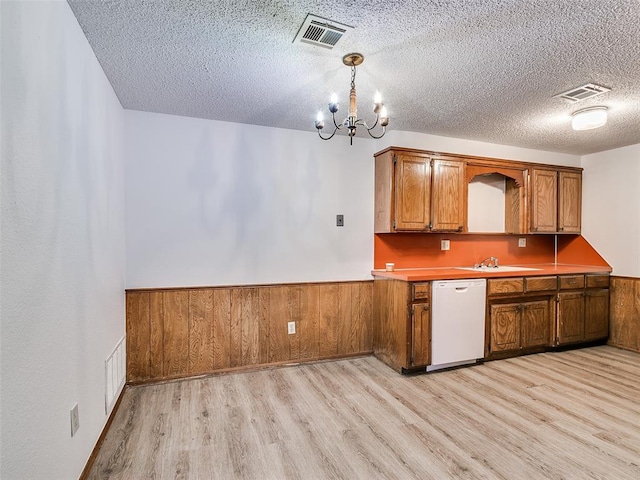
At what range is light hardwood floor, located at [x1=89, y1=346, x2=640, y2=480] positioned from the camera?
1.88 metres

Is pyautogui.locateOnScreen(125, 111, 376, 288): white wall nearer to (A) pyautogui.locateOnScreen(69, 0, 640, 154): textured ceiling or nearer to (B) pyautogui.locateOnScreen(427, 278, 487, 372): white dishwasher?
(A) pyautogui.locateOnScreen(69, 0, 640, 154): textured ceiling

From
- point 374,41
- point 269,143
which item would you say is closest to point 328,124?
point 269,143

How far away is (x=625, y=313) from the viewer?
3930 mm

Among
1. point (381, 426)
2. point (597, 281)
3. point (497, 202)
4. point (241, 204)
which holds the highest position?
point (497, 202)

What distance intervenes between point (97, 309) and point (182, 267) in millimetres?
1056

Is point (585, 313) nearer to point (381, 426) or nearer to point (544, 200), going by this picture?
point (544, 200)

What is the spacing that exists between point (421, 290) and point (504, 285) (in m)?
1.02

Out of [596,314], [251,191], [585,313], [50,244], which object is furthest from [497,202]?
[50,244]

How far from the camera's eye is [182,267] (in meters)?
3.09

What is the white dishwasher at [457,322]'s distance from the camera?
3.20 meters

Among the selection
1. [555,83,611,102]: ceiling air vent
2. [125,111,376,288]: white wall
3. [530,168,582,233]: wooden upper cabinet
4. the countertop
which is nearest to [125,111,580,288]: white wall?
[125,111,376,288]: white wall

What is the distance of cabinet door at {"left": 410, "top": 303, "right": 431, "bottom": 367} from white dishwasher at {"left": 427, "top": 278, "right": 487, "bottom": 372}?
0.18 ft

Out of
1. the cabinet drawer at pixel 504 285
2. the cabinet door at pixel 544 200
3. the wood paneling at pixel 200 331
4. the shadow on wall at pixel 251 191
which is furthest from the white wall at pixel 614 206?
the wood paneling at pixel 200 331

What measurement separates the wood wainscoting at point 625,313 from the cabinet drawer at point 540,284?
0.99 m
